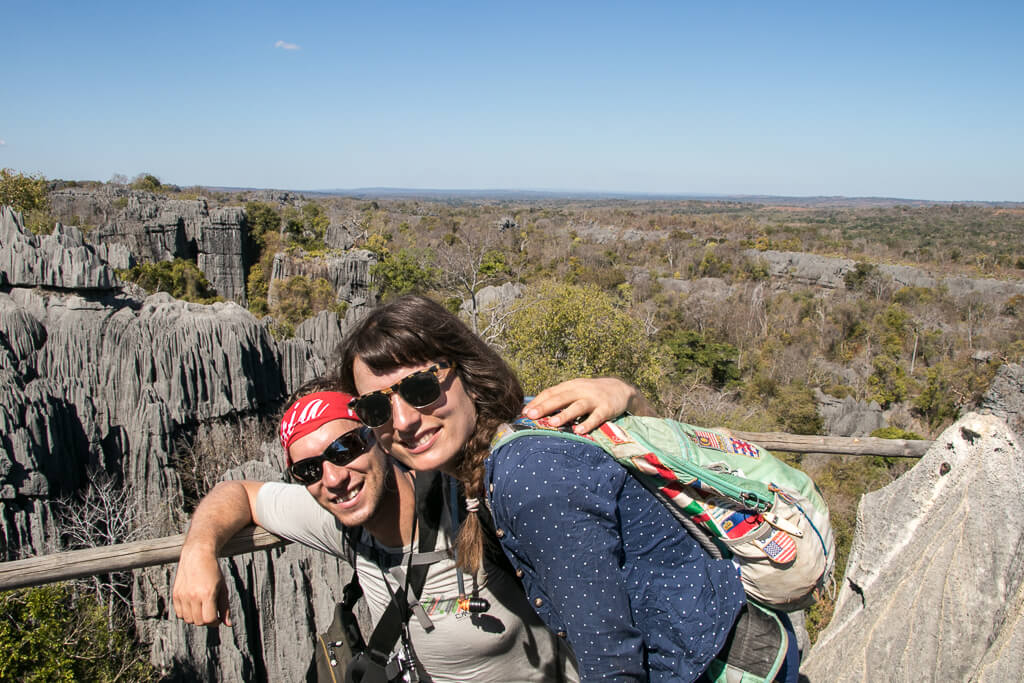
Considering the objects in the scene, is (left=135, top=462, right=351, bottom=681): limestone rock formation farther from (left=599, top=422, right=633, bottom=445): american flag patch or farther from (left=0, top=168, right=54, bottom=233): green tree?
(left=0, top=168, right=54, bottom=233): green tree

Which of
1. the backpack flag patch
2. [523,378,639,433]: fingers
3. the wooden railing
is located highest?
[523,378,639,433]: fingers

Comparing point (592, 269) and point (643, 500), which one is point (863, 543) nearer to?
point (643, 500)

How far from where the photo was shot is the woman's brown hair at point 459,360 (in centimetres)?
138

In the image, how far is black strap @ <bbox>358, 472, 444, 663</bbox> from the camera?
1.52 m

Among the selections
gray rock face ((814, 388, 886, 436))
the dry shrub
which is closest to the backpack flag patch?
the dry shrub

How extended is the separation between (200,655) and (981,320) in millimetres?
35910

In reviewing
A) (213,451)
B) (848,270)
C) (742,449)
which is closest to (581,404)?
(742,449)

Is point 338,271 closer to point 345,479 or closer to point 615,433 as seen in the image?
point 345,479

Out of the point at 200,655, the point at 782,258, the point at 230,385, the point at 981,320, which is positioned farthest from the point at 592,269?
the point at 200,655

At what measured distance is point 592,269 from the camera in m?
42.2

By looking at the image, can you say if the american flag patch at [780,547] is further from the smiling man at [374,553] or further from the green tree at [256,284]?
the green tree at [256,284]

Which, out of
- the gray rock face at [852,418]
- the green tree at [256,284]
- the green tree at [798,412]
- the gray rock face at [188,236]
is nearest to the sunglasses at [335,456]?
the green tree at [798,412]

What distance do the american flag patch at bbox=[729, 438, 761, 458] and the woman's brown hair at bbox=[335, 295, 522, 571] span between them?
19.3 inches

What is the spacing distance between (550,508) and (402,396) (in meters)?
0.41
